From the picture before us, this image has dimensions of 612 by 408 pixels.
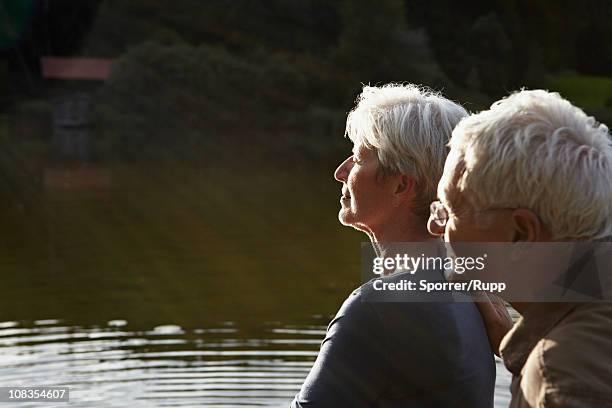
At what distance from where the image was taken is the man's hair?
2541 mm

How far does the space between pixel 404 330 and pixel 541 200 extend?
0.85 metres

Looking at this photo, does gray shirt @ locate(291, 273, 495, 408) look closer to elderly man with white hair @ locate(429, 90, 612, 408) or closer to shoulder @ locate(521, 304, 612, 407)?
elderly man with white hair @ locate(429, 90, 612, 408)

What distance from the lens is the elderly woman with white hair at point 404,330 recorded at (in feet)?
7.75

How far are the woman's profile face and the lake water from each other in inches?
117

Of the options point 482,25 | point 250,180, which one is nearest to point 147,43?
point 482,25

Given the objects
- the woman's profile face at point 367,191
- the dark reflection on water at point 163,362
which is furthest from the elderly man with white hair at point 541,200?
the dark reflection on water at point 163,362

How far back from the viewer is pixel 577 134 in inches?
62.9

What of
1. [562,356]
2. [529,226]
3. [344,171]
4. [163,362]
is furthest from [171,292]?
[562,356]

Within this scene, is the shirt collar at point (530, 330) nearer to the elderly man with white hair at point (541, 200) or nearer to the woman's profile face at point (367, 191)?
the elderly man with white hair at point (541, 200)

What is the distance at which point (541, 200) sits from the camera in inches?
61.8

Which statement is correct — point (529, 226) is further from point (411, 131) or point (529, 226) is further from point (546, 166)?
point (411, 131)

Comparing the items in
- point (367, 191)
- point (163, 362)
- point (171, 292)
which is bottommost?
point (171, 292)

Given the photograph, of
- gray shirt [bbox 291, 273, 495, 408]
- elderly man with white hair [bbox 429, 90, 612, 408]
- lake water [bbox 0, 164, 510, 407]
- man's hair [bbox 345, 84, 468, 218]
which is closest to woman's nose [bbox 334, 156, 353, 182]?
man's hair [bbox 345, 84, 468, 218]

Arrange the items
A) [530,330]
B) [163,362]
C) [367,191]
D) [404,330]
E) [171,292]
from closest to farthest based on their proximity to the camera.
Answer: [530,330] → [404,330] → [367,191] → [163,362] → [171,292]
